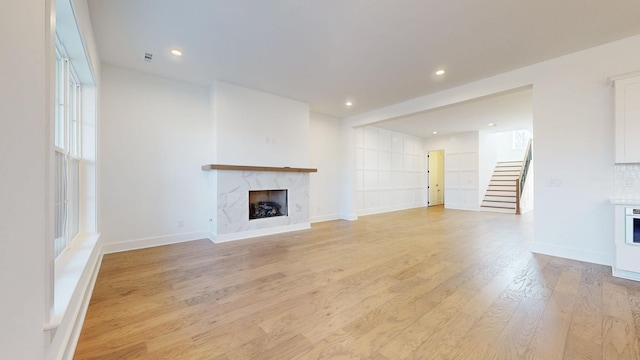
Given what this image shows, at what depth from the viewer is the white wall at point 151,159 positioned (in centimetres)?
371

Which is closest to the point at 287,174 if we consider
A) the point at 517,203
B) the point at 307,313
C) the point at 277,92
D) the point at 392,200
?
the point at 277,92

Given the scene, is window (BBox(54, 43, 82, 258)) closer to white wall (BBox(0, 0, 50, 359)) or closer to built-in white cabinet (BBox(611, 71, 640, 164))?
white wall (BBox(0, 0, 50, 359))

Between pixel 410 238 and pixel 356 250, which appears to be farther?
pixel 410 238

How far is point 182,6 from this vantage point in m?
2.42

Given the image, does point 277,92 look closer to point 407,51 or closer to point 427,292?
point 407,51

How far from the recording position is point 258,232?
4.70 metres

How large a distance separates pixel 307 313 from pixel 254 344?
0.50m

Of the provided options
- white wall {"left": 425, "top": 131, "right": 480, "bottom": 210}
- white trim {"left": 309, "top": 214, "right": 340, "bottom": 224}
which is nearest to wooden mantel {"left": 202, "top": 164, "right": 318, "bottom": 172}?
white trim {"left": 309, "top": 214, "right": 340, "bottom": 224}

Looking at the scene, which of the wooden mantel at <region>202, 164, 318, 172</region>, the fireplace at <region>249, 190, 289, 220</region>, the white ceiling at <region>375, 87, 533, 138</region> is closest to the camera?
the wooden mantel at <region>202, 164, 318, 172</region>

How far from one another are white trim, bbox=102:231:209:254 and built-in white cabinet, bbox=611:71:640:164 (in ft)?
19.7

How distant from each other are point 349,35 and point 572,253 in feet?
13.2

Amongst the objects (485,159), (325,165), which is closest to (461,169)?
(485,159)

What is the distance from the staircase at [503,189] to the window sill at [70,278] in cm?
973

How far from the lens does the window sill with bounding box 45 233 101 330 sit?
4.43ft
